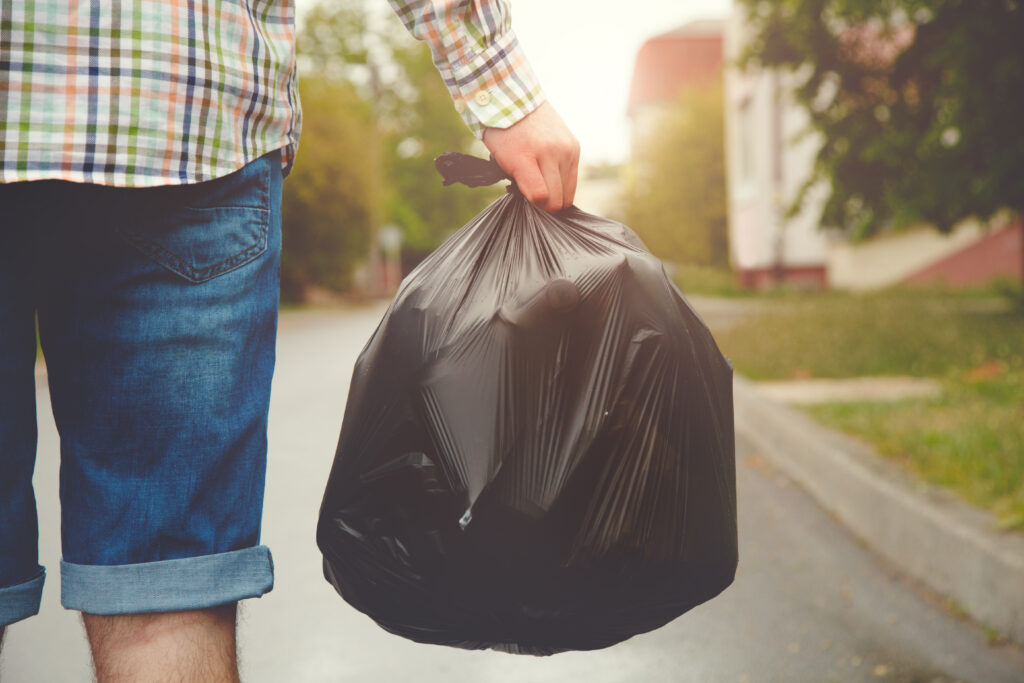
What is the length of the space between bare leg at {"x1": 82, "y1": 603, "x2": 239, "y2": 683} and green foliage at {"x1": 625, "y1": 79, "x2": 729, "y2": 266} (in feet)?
110

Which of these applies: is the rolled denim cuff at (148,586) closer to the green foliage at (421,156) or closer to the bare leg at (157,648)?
the bare leg at (157,648)

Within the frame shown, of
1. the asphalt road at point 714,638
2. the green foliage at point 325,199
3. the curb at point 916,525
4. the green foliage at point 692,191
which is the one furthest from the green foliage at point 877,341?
the green foliage at point 692,191

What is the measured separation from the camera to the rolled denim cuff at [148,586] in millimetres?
1249

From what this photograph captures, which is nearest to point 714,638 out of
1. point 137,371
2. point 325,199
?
point 137,371

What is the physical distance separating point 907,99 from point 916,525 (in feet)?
23.5

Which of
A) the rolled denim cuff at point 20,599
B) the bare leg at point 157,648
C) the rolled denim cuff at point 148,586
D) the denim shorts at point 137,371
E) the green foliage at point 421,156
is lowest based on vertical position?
the green foliage at point 421,156

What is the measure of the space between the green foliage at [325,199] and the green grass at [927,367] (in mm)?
15268

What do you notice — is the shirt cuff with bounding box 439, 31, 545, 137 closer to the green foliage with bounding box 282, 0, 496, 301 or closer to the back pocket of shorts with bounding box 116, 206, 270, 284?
the back pocket of shorts with bounding box 116, 206, 270, 284

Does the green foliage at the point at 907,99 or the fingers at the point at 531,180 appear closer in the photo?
the fingers at the point at 531,180

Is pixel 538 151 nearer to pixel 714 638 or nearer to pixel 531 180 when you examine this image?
pixel 531 180

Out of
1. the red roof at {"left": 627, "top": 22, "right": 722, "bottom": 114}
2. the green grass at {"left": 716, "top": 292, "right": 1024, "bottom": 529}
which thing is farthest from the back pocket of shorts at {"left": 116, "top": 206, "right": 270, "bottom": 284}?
the red roof at {"left": 627, "top": 22, "right": 722, "bottom": 114}

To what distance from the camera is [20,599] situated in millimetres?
1355

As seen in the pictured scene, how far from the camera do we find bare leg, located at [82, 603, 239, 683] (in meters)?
1.24

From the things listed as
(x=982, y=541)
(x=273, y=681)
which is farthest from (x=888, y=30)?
(x=273, y=681)
